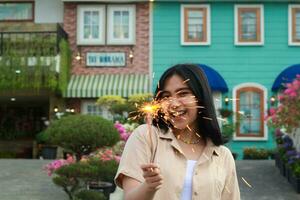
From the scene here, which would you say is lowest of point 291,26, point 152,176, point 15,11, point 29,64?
point 152,176

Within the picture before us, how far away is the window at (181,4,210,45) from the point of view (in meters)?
17.2

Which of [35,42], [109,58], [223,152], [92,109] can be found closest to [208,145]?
[223,152]

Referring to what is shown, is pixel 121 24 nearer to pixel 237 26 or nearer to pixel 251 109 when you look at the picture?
pixel 237 26

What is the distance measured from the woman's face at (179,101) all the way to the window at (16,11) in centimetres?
1607

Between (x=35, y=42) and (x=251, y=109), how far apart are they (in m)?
7.02

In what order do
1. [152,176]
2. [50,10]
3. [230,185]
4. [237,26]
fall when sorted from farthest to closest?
[50,10]
[237,26]
[230,185]
[152,176]

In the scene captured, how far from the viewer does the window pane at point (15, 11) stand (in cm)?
1753

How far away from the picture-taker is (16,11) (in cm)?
1762

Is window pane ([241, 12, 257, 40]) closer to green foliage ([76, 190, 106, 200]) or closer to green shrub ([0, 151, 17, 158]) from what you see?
green shrub ([0, 151, 17, 158])

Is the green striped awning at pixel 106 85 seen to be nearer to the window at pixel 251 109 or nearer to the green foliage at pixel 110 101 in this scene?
the green foliage at pixel 110 101

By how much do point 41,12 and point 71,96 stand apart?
3.01 metres

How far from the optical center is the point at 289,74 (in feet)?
54.2

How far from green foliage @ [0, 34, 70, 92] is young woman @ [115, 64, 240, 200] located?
1377 cm

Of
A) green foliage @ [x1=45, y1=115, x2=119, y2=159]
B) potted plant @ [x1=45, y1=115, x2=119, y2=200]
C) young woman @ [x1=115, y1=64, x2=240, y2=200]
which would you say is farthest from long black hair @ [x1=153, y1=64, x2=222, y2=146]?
green foliage @ [x1=45, y1=115, x2=119, y2=159]
